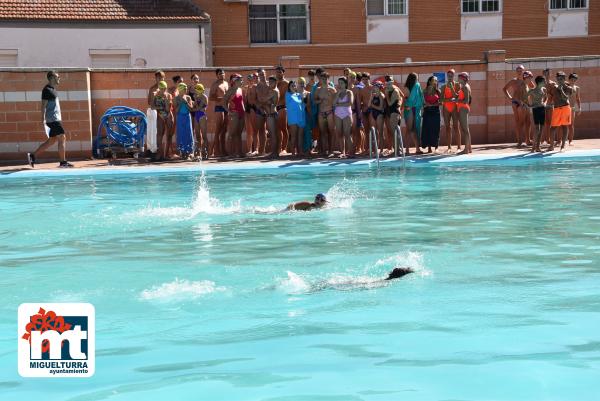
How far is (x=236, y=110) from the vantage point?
21250 mm

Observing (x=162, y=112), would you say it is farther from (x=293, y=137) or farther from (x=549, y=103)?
(x=549, y=103)

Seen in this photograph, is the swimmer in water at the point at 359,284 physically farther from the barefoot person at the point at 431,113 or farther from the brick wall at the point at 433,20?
the brick wall at the point at 433,20

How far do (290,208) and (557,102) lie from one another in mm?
9467

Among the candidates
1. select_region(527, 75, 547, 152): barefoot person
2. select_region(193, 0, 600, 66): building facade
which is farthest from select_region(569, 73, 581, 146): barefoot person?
select_region(193, 0, 600, 66): building facade

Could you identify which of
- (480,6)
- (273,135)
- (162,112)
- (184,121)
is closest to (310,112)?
(273,135)

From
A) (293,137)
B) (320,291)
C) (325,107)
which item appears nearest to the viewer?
(320,291)

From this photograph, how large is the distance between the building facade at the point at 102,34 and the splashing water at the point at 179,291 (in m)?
22.4

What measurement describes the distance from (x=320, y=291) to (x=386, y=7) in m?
26.7

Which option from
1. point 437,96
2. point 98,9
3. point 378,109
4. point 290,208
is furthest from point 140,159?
point 98,9

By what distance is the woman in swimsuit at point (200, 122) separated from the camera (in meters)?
20.9

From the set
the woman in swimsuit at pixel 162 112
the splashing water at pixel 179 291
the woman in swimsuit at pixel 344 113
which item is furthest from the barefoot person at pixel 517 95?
the splashing water at pixel 179 291

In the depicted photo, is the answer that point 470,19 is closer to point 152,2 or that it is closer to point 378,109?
point 152,2

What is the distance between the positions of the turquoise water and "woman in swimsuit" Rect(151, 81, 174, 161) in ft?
17.3

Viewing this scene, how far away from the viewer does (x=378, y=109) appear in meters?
20.6
